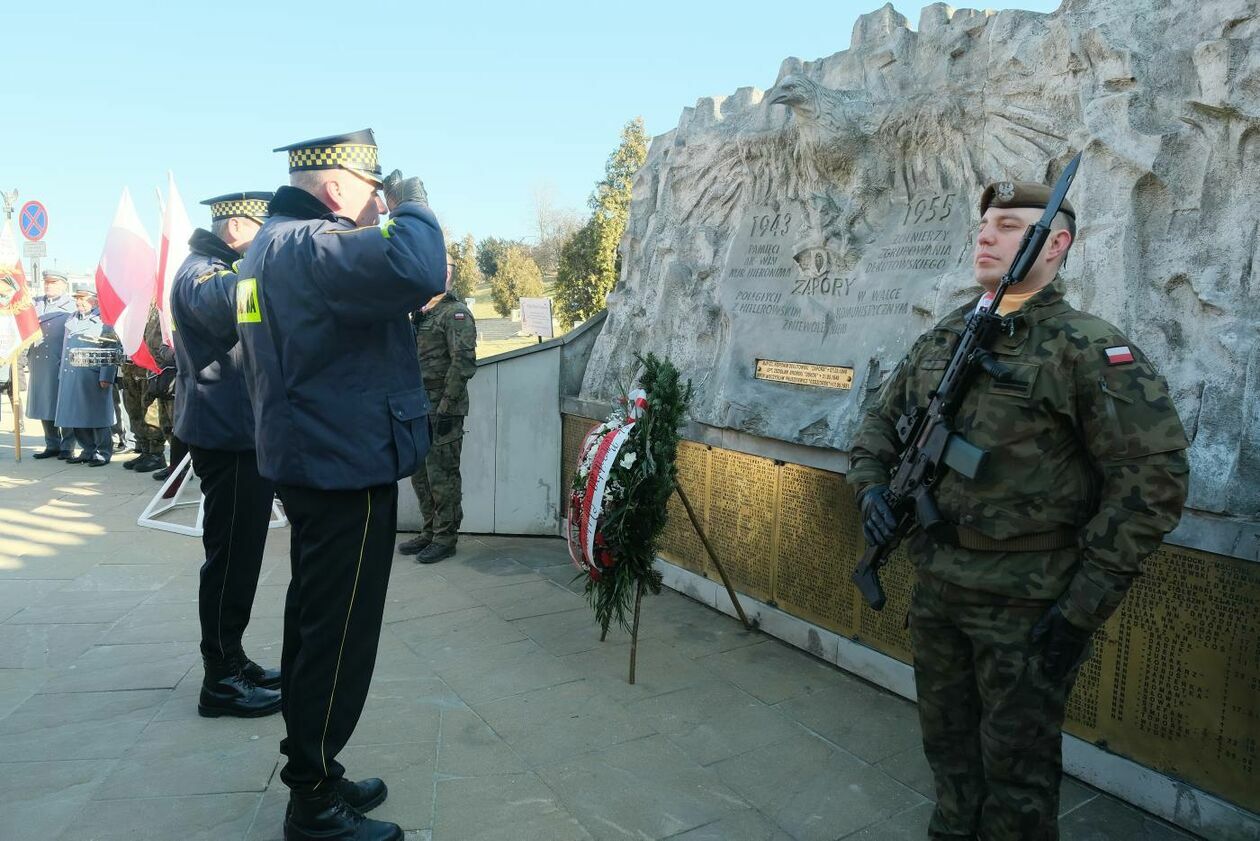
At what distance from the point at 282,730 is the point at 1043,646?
304 centimetres

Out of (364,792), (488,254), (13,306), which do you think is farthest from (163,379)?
(488,254)

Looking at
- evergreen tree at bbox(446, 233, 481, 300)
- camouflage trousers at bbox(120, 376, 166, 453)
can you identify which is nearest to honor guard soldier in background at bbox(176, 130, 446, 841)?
camouflage trousers at bbox(120, 376, 166, 453)

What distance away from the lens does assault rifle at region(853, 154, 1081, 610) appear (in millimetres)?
2396

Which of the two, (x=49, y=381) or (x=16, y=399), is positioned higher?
(x=49, y=381)

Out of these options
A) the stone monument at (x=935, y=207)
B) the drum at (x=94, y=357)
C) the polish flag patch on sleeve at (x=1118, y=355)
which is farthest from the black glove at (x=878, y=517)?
the drum at (x=94, y=357)

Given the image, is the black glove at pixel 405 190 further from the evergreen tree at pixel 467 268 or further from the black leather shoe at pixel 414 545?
the evergreen tree at pixel 467 268

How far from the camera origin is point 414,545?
6578 millimetres

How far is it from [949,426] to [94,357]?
10732mm

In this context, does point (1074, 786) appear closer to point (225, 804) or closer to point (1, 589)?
point (225, 804)

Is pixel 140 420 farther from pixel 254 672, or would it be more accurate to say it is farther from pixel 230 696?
pixel 230 696

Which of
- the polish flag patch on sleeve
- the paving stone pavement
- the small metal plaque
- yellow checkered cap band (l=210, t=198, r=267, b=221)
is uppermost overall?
yellow checkered cap band (l=210, t=198, r=267, b=221)

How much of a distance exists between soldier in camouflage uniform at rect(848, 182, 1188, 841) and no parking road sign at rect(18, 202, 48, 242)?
16.2m

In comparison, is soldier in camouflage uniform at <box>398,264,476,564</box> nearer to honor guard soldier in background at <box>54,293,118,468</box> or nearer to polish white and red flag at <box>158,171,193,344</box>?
polish white and red flag at <box>158,171,193,344</box>

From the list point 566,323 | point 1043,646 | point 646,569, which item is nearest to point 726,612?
point 646,569
